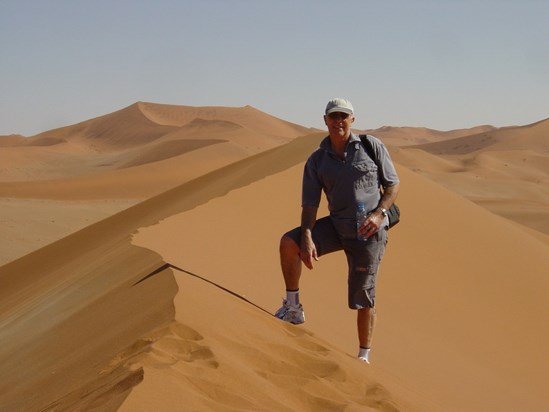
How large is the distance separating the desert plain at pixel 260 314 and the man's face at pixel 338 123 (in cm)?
106

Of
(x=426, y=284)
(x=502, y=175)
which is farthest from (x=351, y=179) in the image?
(x=502, y=175)

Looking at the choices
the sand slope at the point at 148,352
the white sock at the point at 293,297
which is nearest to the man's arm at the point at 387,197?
the white sock at the point at 293,297

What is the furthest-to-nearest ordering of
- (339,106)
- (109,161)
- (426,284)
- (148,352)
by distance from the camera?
(109,161) < (426,284) < (339,106) < (148,352)

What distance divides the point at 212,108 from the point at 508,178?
51743mm

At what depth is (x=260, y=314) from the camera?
14.7 feet

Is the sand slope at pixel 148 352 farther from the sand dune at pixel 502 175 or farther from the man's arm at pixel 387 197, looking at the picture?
the sand dune at pixel 502 175

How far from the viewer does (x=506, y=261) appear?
27.4 ft

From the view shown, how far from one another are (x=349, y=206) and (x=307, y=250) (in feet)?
1.08

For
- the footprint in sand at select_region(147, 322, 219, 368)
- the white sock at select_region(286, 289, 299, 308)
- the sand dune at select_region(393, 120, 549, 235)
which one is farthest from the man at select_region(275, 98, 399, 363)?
the sand dune at select_region(393, 120, 549, 235)

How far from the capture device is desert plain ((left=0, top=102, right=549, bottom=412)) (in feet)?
10.8

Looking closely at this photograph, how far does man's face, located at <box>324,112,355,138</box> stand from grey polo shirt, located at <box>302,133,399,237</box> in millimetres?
66

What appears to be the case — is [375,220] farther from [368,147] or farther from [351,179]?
[368,147]

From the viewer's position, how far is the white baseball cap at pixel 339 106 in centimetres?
437

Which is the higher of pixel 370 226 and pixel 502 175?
pixel 370 226
